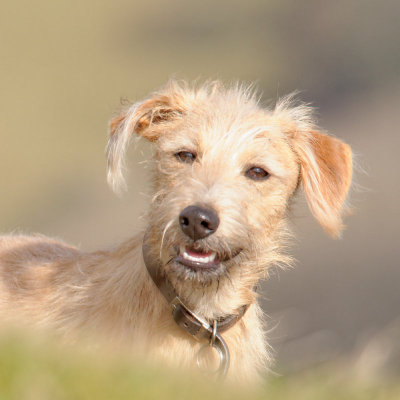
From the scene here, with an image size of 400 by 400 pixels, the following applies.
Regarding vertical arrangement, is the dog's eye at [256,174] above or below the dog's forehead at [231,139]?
below

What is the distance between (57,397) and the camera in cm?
238

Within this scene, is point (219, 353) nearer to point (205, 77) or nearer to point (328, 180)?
point (328, 180)

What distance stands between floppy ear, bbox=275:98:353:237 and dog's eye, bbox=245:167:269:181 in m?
0.34

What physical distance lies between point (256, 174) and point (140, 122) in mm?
911

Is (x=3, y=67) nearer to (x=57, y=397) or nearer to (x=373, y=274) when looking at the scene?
(x=373, y=274)

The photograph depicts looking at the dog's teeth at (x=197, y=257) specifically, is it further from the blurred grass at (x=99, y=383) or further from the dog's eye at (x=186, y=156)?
the blurred grass at (x=99, y=383)

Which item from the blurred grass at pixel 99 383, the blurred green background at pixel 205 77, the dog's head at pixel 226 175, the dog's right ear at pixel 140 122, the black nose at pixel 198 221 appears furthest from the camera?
the blurred green background at pixel 205 77

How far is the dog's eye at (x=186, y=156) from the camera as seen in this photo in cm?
477

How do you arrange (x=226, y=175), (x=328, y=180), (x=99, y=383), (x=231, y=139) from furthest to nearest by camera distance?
1. (x=328, y=180)
2. (x=231, y=139)
3. (x=226, y=175)
4. (x=99, y=383)

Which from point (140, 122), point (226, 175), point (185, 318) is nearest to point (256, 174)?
point (226, 175)

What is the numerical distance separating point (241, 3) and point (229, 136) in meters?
41.5

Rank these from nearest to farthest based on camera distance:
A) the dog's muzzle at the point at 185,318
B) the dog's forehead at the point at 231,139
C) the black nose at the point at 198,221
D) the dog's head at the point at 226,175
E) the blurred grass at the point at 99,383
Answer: the blurred grass at the point at 99,383 → the black nose at the point at 198,221 → the dog's head at the point at 226,175 → the dog's muzzle at the point at 185,318 → the dog's forehead at the point at 231,139

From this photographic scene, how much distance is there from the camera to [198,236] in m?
4.25

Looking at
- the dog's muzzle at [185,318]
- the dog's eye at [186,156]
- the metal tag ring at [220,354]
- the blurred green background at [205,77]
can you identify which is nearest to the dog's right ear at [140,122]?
the dog's eye at [186,156]
